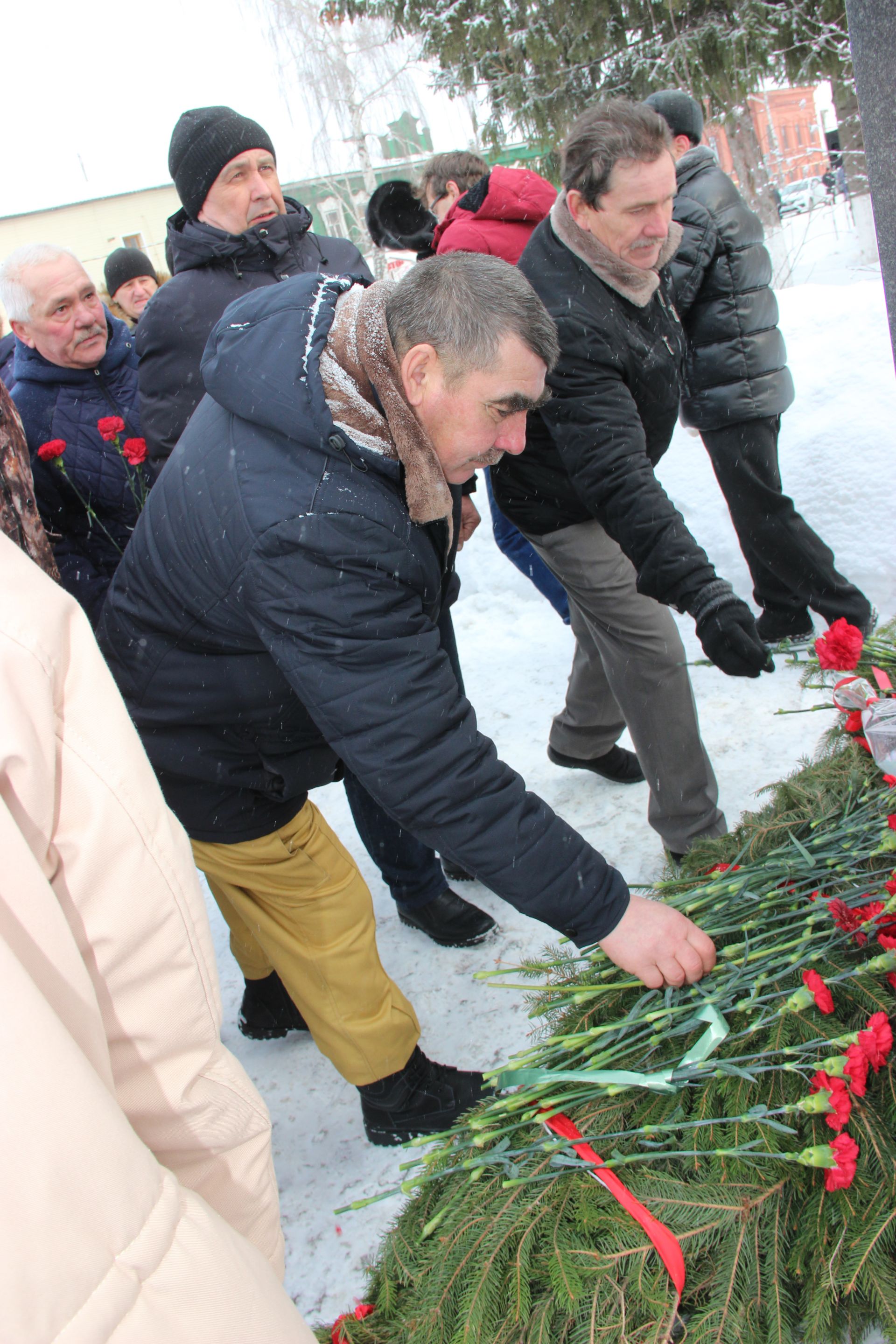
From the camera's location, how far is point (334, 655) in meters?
1.50

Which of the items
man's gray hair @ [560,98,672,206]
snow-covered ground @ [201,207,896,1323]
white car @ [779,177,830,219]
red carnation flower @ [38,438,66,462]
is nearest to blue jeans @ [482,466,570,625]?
snow-covered ground @ [201,207,896,1323]

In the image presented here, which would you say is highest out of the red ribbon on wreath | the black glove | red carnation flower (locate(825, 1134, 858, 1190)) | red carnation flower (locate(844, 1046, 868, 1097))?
the black glove

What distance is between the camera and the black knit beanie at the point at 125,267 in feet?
16.1

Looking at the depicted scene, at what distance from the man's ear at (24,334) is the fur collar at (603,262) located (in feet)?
5.36

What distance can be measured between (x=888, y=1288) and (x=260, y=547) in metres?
1.27

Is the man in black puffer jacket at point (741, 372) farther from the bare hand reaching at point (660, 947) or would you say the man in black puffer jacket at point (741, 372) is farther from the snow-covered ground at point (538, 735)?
the bare hand reaching at point (660, 947)

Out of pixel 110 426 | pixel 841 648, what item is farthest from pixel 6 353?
pixel 841 648

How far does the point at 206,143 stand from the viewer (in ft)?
8.99

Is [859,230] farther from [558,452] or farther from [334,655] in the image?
[334,655]

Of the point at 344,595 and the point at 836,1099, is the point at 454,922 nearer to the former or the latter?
the point at 344,595

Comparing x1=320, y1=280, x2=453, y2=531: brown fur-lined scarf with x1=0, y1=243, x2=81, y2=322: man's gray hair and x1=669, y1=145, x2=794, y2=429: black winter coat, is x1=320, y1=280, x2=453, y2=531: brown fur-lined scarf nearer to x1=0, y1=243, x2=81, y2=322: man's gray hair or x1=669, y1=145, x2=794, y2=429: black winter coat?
x1=0, y1=243, x2=81, y2=322: man's gray hair

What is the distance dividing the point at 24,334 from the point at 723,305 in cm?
249

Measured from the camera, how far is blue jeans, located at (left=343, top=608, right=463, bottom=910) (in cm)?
277

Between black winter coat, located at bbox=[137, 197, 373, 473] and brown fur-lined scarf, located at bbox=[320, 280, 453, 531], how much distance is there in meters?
1.24
